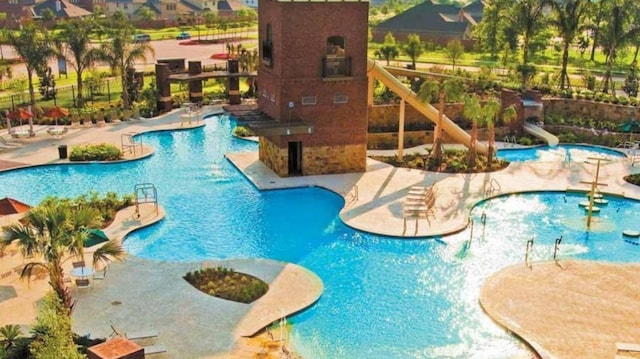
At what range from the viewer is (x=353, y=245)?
24.6 meters

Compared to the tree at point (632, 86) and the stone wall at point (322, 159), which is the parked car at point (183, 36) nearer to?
the tree at point (632, 86)

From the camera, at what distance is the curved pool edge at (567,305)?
17750 mm

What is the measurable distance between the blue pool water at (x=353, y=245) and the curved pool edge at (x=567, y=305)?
0.66 meters

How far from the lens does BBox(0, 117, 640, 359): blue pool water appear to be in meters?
18.3

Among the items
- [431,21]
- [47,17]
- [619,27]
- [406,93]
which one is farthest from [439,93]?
[47,17]

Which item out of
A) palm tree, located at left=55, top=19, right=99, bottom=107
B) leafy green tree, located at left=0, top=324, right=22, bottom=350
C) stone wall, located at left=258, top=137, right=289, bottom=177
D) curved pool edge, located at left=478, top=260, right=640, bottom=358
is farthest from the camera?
palm tree, located at left=55, top=19, right=99, bottom=107

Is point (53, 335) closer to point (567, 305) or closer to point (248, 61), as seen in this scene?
point (567, 305)

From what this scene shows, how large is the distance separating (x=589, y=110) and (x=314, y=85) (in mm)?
22608

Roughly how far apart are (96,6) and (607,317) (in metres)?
124

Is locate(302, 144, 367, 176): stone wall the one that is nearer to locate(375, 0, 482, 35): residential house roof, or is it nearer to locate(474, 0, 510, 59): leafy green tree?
locate(474, 0, 510, 59): leafy green tree

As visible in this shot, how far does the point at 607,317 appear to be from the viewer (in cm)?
1903

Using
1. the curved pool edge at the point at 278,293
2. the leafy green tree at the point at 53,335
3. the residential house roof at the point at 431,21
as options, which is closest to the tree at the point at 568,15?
the curved pool edge at the point at 278,293

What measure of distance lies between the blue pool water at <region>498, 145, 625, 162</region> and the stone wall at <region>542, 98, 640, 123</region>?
16.9ft

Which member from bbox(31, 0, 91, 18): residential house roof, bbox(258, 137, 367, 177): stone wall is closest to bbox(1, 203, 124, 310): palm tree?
bbox(258, 137, 367, 177): stone wall
